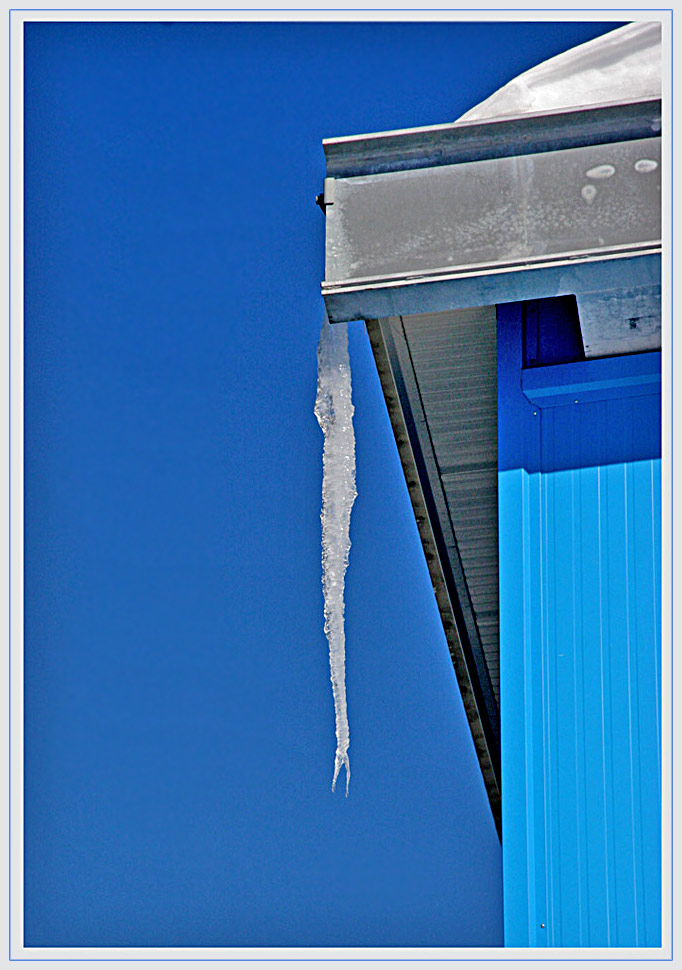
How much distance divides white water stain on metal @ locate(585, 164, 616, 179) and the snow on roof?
248 mm

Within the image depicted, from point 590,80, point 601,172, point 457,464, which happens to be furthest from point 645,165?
point 457,464

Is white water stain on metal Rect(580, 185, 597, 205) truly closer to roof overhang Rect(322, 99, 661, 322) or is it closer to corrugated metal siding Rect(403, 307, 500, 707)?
roof overhang Rect(322, 99, 661, 322)

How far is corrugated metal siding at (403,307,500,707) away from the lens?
4883 mm

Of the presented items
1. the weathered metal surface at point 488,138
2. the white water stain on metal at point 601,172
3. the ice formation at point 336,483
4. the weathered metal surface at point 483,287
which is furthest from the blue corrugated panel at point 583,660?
the weathered metal surface at point 488,138

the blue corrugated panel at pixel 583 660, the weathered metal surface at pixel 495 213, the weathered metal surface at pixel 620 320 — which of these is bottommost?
the blue corrugated panel at pixel 583 660

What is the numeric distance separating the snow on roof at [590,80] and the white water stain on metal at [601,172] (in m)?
0.25

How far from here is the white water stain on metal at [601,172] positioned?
3857 millimetres

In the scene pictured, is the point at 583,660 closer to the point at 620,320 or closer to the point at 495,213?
the point at 620,320

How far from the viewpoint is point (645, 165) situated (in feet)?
12.5

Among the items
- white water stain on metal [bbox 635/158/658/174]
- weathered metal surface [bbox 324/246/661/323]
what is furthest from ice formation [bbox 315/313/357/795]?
white water stain on metal [bbox 635/158/658/174]

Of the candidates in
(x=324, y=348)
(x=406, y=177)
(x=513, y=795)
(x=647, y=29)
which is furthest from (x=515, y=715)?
(x=647, y=29)

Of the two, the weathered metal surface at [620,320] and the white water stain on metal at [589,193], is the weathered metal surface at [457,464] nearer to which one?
the weathered metal surface at [620,320]

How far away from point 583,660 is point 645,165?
5.07 ft

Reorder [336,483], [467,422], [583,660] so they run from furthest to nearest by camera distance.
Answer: [467,422] → [336,483] → [583,660]
